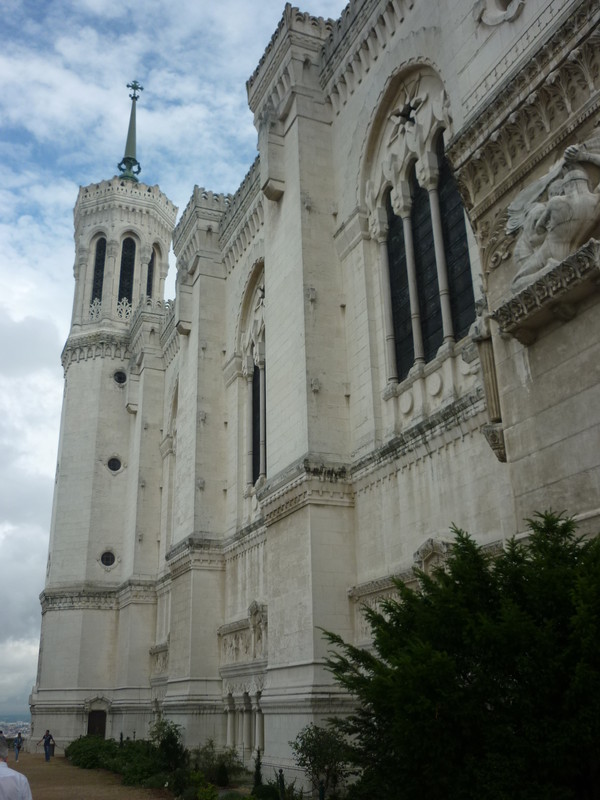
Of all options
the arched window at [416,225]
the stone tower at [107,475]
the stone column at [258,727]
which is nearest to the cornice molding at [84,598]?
the stone tower at [107,475]

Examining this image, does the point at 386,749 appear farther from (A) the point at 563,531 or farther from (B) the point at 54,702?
(B) the point at 54,702

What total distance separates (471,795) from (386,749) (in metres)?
1.29

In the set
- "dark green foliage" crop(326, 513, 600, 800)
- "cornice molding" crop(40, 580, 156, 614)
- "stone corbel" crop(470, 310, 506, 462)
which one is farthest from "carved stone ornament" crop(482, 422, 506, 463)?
"cornice molding" crop(40, 580, 156, 614)

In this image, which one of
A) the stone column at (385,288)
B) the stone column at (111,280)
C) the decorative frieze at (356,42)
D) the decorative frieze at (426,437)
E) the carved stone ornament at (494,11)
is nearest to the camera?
the carved stone ornament at (494,11)

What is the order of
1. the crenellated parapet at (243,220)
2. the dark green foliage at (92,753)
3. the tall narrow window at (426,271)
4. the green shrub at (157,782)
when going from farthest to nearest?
the dark green foliage at (92,753) → the crenellated parapet at (243,220) → the green shrub at (157,782) → the tall narrow window at (426,271)

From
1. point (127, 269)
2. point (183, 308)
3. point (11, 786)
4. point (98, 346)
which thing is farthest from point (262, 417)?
point (127, 269)

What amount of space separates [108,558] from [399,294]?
91.0ft

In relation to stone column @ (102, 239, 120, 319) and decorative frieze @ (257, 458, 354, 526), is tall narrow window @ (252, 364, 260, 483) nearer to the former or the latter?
decorative frieze @ (257, 458, 354, 526)

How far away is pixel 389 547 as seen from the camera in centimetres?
1755

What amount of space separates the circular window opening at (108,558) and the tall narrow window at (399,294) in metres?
27.3

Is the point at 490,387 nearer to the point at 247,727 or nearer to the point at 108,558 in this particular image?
the point at 247,727

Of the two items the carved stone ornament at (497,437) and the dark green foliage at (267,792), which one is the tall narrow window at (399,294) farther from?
the dark green foliage at (267,792)

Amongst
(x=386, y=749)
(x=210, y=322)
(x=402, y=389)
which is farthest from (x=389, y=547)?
(x=210, y=322)

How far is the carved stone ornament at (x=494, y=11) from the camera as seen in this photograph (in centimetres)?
1183
